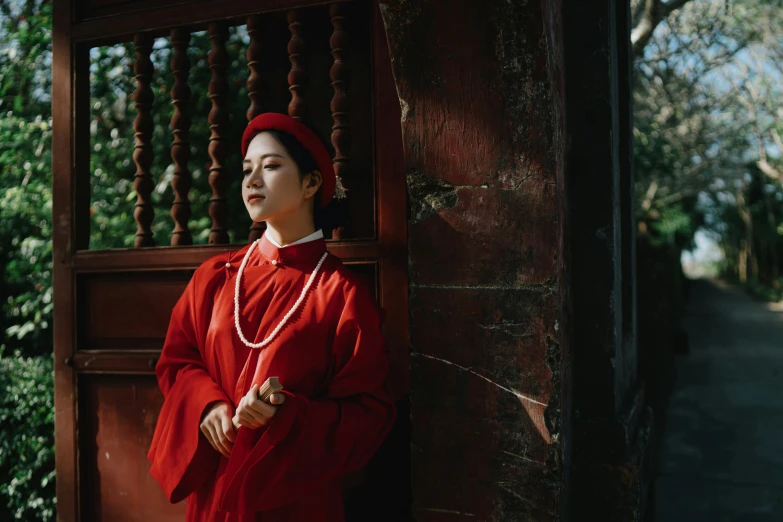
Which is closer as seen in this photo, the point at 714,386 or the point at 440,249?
the point at 440,249

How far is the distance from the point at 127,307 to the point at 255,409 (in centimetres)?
133

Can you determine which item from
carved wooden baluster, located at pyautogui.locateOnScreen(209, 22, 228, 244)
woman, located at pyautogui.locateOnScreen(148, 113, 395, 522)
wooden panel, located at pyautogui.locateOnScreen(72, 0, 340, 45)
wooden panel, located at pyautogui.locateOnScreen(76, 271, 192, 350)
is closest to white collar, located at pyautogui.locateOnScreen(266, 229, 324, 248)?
woman, located at pyautogui.locateOnScreen(148, 113, 395, 522)

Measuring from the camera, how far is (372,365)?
1.77 meters

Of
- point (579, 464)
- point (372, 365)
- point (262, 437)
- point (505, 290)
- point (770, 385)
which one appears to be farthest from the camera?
point (770, 385)

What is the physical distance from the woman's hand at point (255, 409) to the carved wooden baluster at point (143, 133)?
1.32m

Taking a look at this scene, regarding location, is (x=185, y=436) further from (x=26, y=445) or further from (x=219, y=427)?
(x=26, y=445)

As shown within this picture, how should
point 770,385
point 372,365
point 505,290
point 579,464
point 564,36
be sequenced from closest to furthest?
point 372,365, point 505,290, point 579,464, point 564,36, point 770,385

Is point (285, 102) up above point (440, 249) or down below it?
above

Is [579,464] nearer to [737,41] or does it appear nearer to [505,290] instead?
[505,290]

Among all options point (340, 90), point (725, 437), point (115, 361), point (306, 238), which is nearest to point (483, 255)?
point (306, 238)

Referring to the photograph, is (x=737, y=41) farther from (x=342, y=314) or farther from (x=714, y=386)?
(x=342, y=314)

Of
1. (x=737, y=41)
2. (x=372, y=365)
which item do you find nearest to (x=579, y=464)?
(x=372, y=365)

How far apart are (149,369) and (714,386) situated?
18.2ft

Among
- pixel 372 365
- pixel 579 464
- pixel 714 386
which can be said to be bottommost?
pixel 714 386
